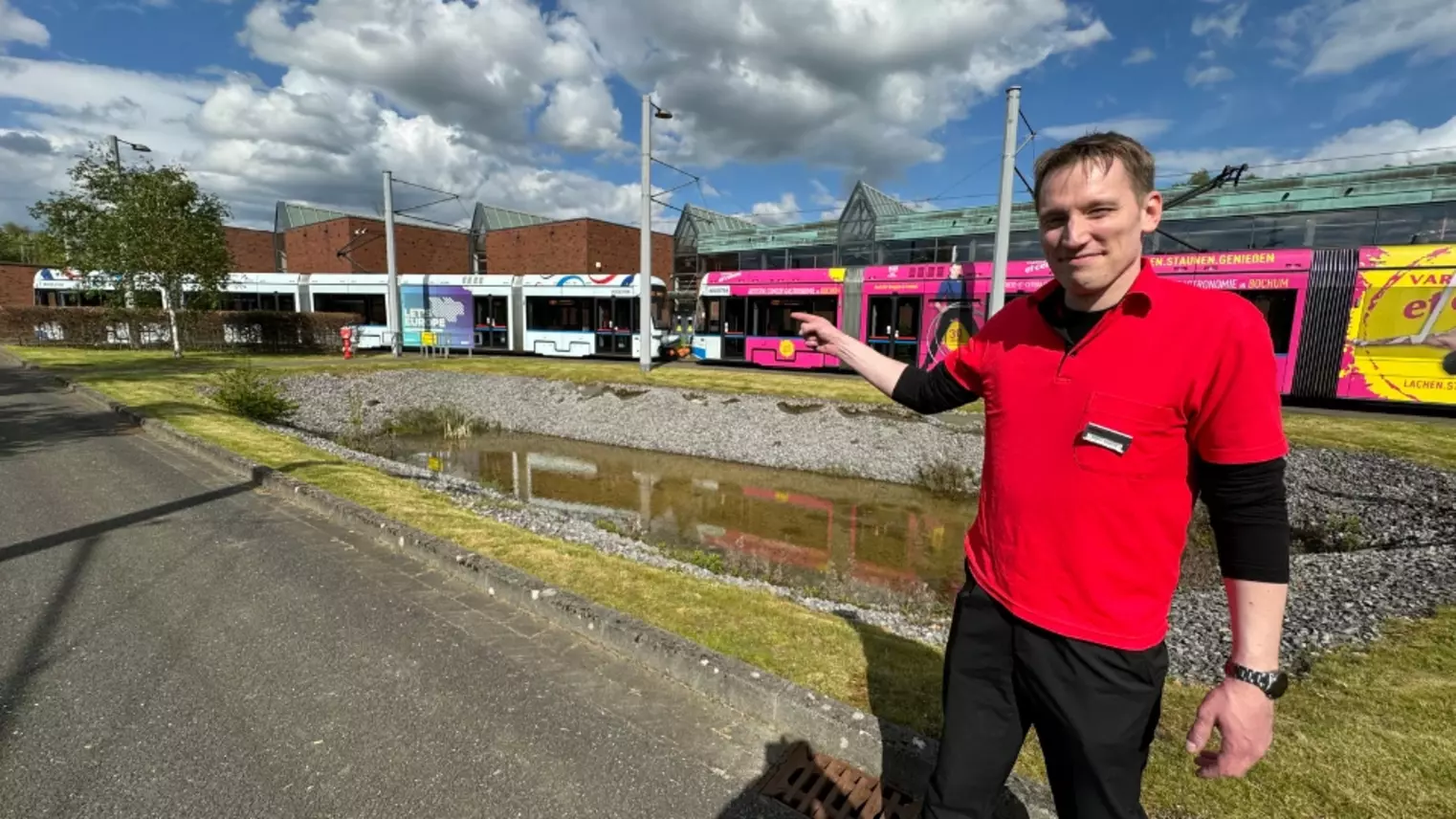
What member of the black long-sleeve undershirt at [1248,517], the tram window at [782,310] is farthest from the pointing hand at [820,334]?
the tram window at [782,310]

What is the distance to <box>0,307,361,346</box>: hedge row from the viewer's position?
26.8 m

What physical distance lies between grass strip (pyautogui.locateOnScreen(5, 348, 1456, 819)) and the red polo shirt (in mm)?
1390

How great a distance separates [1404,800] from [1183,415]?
96.1 inches

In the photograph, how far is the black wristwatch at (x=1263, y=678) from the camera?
1.50 meters

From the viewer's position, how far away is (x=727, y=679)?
3.48 metres

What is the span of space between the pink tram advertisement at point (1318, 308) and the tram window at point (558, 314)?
11637mm

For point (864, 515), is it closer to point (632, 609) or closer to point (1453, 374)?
point (632, 609)

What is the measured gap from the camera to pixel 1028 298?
2.03 metres

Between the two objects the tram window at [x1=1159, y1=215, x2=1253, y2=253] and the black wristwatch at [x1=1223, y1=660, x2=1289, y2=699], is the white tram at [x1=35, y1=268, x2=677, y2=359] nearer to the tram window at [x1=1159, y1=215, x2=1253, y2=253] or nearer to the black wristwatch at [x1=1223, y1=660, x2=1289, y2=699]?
the black wristwatch at [x1=1223, y1=660, x2=1289, y2=699]

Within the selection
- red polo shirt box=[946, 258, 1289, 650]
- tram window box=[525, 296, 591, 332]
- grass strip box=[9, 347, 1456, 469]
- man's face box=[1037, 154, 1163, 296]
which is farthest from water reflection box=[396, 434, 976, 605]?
tram window box=[525, 296, 591, 332]

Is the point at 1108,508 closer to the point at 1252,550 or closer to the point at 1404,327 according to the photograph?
the point at 1252,550

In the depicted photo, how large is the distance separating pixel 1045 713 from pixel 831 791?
1.43 metres

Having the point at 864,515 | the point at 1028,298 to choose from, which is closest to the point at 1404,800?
the point at 1028,298

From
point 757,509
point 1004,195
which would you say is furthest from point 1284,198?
point 757,509
